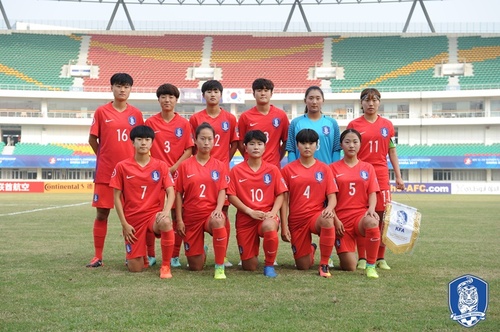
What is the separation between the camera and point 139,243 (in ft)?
20.0

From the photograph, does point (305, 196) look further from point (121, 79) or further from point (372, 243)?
point (121, 79)

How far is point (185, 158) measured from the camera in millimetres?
6734

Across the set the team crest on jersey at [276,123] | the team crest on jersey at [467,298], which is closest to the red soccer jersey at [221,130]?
the team crest on jersey at [276,123]

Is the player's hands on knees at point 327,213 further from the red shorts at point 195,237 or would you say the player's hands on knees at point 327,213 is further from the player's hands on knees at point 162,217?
the player's hands on knees at point 162,217

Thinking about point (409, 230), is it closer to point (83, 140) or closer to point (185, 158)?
point (185, 158)

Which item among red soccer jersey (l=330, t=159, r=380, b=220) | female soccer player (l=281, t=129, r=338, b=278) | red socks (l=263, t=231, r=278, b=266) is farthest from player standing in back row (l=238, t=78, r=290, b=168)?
red socks (l=263, t=231, r=278, b=266)

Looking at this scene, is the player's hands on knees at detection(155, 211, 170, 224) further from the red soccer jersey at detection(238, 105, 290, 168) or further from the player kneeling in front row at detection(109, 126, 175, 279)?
the red soccer jersey at detection(238, 105, 290, 168)

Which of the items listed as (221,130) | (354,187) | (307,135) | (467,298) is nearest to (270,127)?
(221,130)

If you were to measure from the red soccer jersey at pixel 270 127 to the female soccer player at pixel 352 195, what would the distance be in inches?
29.9

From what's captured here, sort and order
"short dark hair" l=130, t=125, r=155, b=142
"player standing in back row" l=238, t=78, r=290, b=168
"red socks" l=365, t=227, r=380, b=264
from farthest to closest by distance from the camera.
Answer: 1. "player standing in back row" l=238, t=78, r=290, b=168
2. "short dark hair" l=130, t=125, r=155, b=142
3. "red socks" l=365, t=227, r=380, b=264

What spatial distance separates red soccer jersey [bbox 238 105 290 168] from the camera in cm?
694

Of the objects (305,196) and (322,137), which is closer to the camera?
(305,196)

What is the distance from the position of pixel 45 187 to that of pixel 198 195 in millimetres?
28297

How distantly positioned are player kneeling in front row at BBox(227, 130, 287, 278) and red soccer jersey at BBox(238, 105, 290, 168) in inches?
25.0
